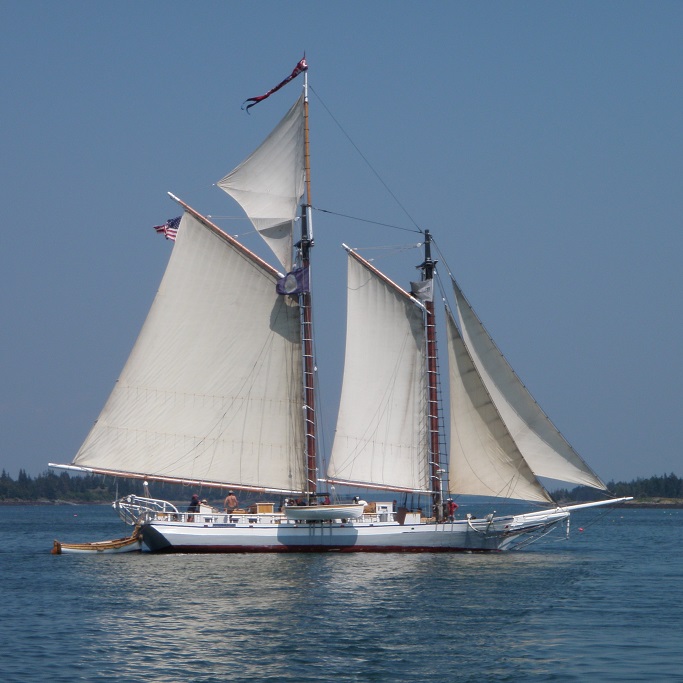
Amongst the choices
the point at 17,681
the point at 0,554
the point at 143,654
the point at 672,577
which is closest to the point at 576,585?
the point at 672,577

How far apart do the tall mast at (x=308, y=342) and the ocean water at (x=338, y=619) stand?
18.3ft

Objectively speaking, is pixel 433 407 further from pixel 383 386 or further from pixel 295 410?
pixel 295 410

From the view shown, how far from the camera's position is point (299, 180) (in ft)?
208

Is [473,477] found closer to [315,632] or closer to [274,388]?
[274,388]

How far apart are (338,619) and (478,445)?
2407 centimetres

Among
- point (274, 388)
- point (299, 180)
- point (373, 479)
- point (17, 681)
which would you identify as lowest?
point (17, 681)

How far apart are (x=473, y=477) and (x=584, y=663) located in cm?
2965

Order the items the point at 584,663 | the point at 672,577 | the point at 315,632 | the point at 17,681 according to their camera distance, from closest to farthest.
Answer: the point at 17,681, the point at 584,663, the point at 315,632, the point at 672,577

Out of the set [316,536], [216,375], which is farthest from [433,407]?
[216,375]

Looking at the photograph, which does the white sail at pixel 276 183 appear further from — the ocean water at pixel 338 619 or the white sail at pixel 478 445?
the ocean water at pixel 338 619

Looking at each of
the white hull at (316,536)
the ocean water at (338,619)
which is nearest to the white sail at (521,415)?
the white hull at (316,536)

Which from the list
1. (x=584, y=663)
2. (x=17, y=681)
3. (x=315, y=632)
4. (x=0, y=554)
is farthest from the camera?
(x=0, y=554)

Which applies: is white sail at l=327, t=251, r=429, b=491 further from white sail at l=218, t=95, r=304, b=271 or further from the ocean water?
the ocean water

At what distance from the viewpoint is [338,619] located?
124 ft
